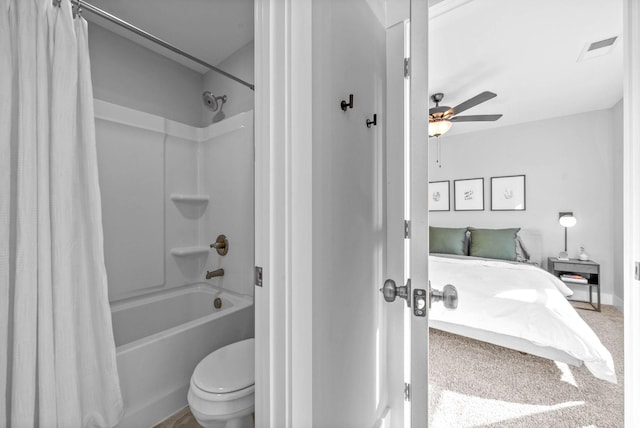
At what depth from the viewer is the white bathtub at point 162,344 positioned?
136 centimetres

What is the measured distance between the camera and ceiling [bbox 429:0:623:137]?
1736 mm

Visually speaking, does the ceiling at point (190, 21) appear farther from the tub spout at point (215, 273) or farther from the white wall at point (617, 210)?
the white wall at point (617, 210)

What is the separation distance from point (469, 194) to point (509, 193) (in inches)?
20.3

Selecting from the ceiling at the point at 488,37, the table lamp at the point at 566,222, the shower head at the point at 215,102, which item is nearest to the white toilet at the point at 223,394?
the shower head at the point at 215,102

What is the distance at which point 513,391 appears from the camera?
178 centimetres

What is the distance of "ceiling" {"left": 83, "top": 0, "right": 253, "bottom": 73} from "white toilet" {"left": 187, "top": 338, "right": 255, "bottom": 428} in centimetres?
215

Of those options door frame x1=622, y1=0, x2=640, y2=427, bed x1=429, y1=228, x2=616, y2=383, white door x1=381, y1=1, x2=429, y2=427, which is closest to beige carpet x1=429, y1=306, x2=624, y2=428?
bed x1=429, y1=228, x2=616, y2=383

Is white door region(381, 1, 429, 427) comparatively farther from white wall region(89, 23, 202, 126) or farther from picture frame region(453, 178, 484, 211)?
picture frame region(453, 178, 484, 211)

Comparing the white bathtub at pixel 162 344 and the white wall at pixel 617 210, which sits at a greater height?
the white wall at pixel 617 210

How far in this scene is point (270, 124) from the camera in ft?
2.47

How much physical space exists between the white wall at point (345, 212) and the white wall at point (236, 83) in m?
1.17

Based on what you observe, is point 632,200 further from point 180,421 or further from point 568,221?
point 568,221

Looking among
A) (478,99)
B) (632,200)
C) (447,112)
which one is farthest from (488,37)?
(632,200)

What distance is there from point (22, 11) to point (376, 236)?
162cm
